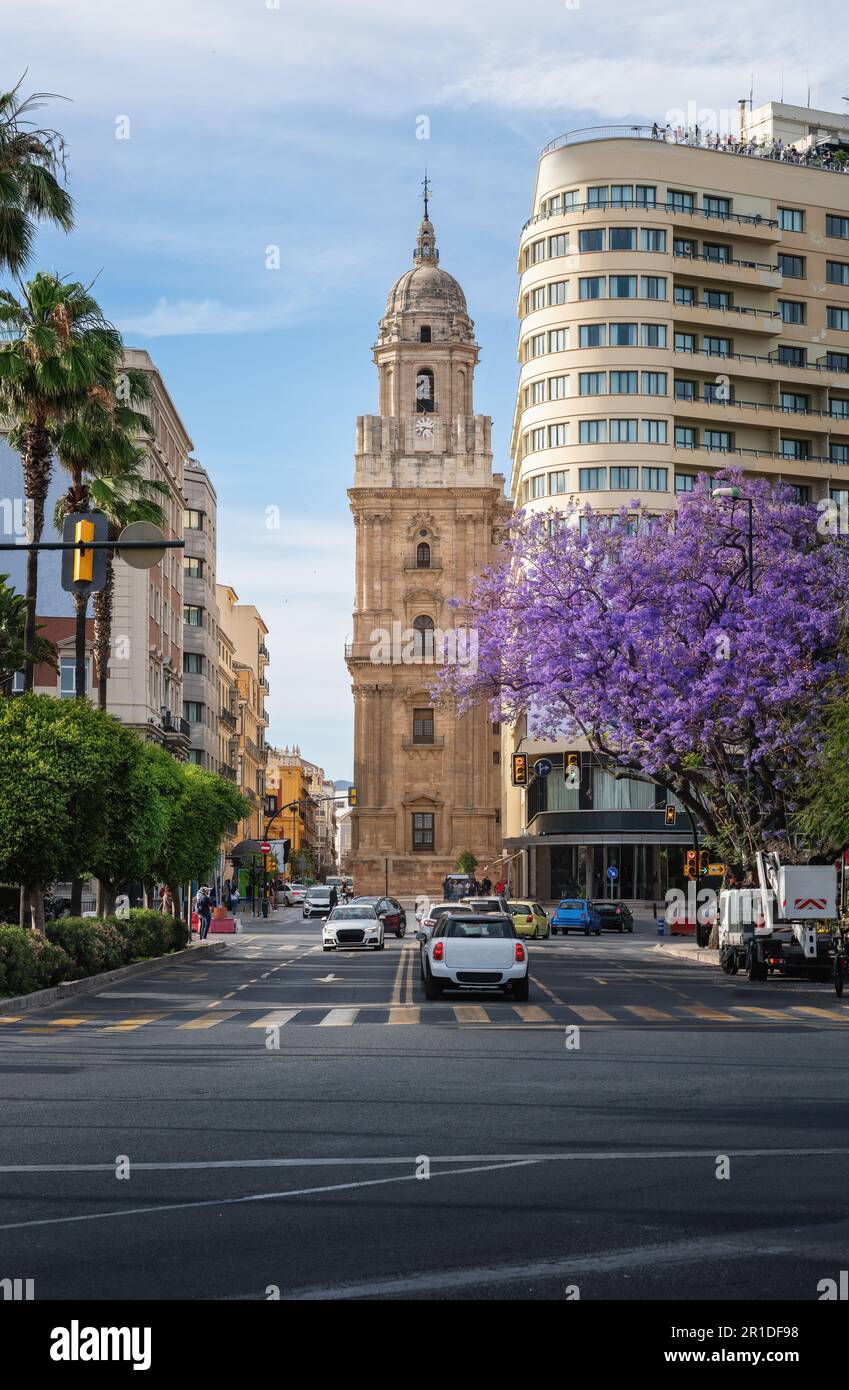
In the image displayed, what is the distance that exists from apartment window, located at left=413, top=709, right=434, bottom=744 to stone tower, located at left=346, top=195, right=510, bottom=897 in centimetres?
7

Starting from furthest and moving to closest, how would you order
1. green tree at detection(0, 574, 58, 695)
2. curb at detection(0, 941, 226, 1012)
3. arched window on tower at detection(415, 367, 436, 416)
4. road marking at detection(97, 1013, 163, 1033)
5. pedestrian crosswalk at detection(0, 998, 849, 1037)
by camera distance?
1. arched window on tower at detection(415, 367, 436, 416)
2. green tree at detection(0, 574, 58, 695)
3. curb at detection(0, 941, 226, 1012)
4. pedestrian crosswalk at detection(0, 998, 849, 1037)
5. road marking at detection(97, 1013, 163, 1033)

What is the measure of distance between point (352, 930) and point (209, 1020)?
25158mm

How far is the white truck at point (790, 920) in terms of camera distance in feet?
107

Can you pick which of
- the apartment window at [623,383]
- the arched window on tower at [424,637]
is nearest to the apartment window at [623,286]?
the apartment window at [623,383]

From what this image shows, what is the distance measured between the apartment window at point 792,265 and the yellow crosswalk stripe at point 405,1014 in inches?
2779

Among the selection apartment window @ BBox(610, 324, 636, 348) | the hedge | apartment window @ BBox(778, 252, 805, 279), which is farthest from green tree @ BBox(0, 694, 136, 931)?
apartment window @ BBox(778, 252, 805, 279)

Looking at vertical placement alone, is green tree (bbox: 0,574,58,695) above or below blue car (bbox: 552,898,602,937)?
above

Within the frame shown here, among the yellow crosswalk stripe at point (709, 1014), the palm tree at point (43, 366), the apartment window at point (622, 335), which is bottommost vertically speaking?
the yellow crosswalk stripe at point (709, 1014)

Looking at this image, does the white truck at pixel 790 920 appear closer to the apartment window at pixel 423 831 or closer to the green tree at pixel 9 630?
the green tree at pixel 9 630

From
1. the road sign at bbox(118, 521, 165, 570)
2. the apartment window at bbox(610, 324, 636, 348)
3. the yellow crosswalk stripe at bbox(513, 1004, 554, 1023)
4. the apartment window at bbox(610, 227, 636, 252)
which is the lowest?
the yellow crosswalk stripe at bbox(513, 1004, 554, 1023)

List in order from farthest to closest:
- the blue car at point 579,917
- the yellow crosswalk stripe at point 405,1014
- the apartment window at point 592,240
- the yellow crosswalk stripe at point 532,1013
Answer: the apartment window at point 592,240 < the blue car at point 579,917 < the yellow crosswalk stripe at point 532,1013 < the yellow crosswalk stripe at point 405,1014

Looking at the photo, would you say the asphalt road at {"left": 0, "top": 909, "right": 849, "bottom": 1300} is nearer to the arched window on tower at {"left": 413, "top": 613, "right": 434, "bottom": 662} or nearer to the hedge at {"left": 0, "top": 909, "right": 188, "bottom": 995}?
the hedge at {"left": 0, "top": 909, "right": 188, "bottom": 995}

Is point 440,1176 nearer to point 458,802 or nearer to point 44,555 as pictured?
point 44,555

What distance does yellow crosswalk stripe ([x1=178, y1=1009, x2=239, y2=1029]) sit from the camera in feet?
75.2
